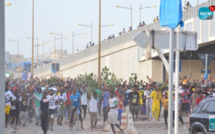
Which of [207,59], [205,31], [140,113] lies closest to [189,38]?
[207,59]

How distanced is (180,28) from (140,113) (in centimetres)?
2015

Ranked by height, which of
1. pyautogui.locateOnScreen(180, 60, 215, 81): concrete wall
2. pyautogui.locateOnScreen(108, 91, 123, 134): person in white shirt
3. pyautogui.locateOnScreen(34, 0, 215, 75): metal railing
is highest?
pyautogui.locateOnScreen(34, 0, 215, 75): metal railing

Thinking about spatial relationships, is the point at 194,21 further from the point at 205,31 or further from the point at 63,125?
the point at 63,125

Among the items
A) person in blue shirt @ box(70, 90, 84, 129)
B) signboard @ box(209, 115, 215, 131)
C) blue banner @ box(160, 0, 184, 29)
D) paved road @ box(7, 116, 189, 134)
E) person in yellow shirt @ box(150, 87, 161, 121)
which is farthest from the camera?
person in yellow shirt @ box(150, 87, 161, 121)

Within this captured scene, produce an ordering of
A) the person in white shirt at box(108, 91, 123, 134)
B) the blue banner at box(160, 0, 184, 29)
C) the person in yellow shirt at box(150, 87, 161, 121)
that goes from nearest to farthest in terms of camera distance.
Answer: the blue banner at box(160, 0, 184, 29) → the person in white shirt at box(108, 91, 123, 134) → the person in yellow shirt at box(150, 87, 161, 121)

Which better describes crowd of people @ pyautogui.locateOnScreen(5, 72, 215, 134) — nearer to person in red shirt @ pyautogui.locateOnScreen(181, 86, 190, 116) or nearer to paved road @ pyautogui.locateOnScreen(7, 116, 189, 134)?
person in red shirt @ pyautogui.locateOnScreen(181, 86, 190, 116)

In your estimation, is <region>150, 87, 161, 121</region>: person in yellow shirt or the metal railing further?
the metal railing

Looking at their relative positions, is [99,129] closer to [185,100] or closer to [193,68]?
[185,100]

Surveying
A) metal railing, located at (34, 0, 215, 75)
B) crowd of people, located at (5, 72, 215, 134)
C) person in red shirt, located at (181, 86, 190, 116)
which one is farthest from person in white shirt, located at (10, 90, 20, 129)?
metal railing, located at (34, 0, 215, 75)

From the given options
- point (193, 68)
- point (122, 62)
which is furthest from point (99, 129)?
point (122, 62)

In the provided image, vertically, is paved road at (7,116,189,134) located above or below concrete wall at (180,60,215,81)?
below

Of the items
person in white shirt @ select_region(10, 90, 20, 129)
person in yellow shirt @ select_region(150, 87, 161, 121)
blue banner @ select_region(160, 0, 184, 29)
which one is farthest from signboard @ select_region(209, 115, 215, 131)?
person in yellow shirt @ select_region(150, 87, 161, 121)

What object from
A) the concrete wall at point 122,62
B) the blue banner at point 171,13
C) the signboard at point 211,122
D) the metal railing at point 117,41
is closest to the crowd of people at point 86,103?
the metal railing at point 117,41

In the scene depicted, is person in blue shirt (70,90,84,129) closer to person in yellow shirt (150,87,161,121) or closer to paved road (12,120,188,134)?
paved road (12,120,188,134)
